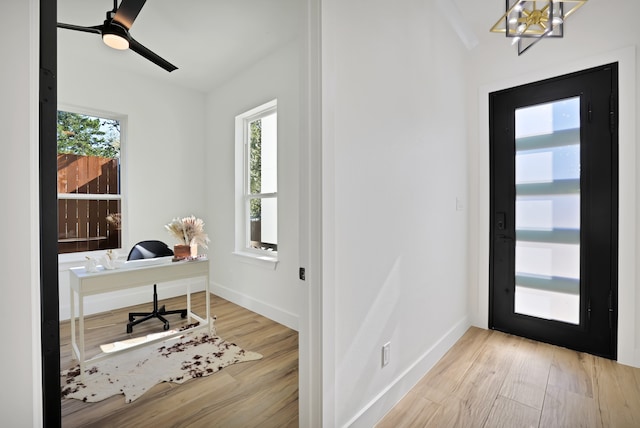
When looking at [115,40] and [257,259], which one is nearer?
[115,40]

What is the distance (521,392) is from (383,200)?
160 cm

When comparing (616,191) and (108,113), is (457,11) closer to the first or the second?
(616,191)

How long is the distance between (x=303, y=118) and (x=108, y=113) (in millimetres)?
3363

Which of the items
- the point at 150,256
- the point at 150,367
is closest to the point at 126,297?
the point at 150,256

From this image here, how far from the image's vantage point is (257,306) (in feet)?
11.1

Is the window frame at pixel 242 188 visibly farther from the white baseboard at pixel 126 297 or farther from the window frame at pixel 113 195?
the window frame at pixel 113 195

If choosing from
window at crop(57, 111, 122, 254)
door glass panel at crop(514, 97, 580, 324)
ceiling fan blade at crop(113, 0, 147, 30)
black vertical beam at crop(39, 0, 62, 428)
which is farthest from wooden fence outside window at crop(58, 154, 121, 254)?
door glass panel at crop(514, 97, 580, 324)

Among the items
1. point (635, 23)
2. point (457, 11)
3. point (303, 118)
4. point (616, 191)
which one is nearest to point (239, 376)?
point (303, 118)

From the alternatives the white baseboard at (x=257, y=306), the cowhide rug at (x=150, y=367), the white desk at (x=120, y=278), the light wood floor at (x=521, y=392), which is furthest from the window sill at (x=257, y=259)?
the light wood floor at (x=521, y=392)

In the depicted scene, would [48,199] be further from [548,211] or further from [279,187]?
[548,211]

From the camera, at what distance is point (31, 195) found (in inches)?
24.3

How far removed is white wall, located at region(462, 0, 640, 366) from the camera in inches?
85.4

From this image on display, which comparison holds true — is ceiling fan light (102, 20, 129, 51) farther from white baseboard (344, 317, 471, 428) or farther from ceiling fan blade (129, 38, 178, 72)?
white baseboard (344, 317, 471, 428)

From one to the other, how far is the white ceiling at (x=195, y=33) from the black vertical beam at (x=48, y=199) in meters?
2.00
